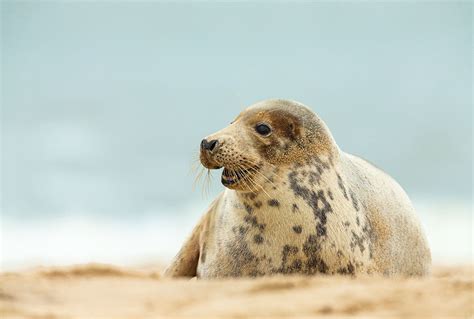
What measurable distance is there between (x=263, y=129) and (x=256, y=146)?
0.60ft

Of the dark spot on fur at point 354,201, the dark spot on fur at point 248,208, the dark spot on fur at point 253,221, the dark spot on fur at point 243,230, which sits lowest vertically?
the dark spot on fur at point 243,230

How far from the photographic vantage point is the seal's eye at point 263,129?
7.36 m

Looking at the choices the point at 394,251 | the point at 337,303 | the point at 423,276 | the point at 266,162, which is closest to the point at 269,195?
the point at 266,162

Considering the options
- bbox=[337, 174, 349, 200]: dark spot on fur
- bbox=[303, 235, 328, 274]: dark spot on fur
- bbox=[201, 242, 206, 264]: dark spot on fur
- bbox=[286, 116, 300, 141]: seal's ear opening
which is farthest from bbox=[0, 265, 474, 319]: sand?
bbox=[201, 242, 206, 264]: dark spot on fur

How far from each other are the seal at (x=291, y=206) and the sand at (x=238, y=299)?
1920 millimetres

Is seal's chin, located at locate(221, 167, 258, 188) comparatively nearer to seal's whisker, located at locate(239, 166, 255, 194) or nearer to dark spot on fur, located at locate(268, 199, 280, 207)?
seal's whisker, located at locate(239, 166, 255, 194)

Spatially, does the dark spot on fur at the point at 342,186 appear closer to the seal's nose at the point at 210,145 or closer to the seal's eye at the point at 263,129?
the seal's eye at the point at 263,129

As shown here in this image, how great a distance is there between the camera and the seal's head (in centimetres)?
712

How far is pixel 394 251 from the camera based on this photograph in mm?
7664

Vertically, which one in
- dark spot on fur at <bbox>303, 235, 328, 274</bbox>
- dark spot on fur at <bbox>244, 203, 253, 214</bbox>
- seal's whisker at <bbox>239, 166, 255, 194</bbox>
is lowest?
dark spot on fur at <bbox>303, 235, 328, 274</bbox>

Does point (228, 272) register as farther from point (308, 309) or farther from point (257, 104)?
point (308, 309)

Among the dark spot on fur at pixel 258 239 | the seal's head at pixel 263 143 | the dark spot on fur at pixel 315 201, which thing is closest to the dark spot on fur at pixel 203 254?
the dark spot on fur at pixel 258 239

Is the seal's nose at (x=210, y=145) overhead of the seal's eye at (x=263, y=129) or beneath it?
beneath

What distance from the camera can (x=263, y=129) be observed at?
7.37m
